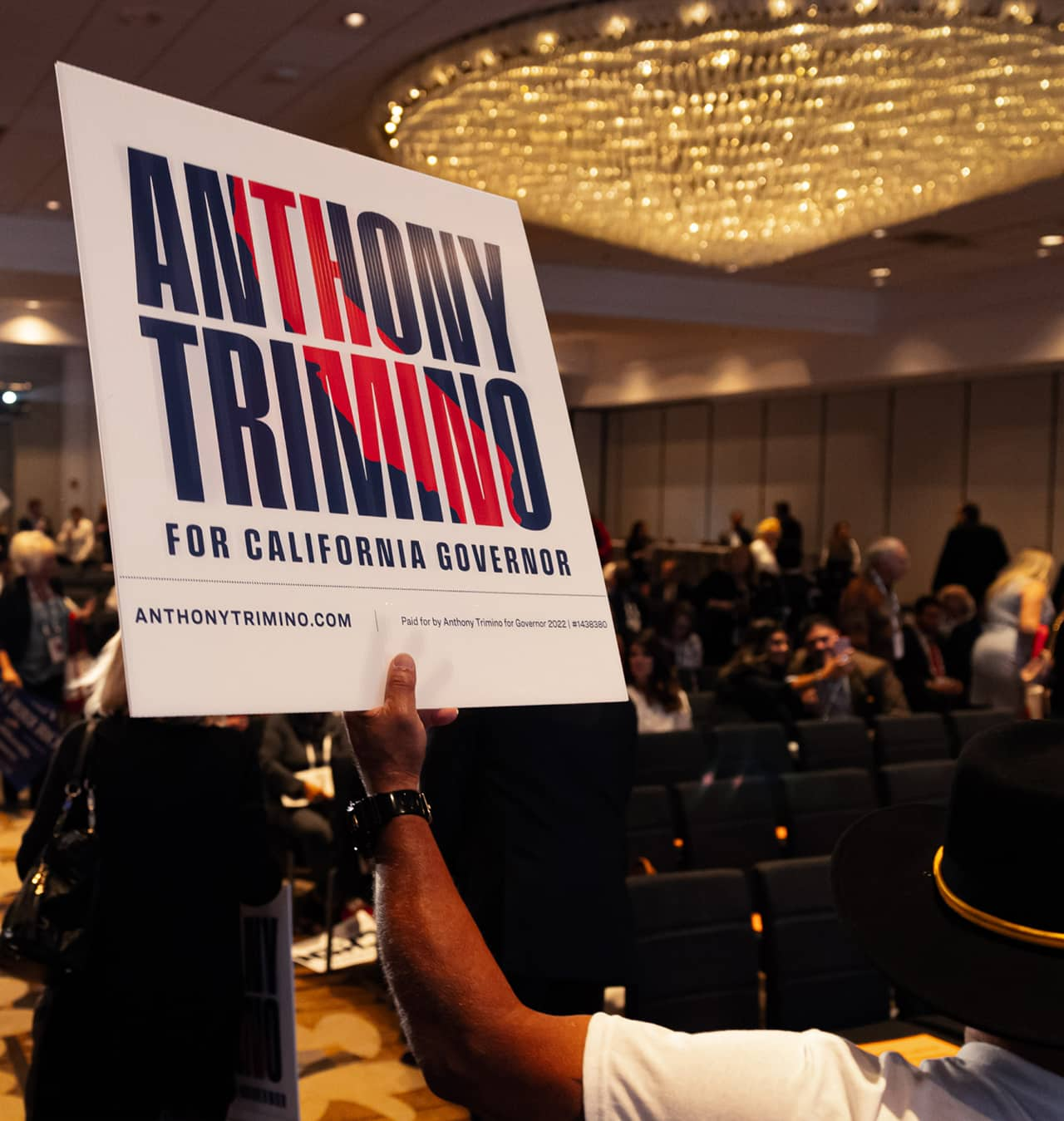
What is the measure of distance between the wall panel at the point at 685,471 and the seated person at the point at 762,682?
12298mm

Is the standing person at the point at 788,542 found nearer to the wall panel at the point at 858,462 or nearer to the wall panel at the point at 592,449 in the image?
the wall panel at the point at 858,462

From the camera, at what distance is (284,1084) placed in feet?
8.34

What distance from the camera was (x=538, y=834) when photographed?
2.66 metres

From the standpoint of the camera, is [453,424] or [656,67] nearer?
[453,424]

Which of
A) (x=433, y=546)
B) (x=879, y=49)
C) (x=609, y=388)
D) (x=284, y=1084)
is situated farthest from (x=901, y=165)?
(x=609, y=388)

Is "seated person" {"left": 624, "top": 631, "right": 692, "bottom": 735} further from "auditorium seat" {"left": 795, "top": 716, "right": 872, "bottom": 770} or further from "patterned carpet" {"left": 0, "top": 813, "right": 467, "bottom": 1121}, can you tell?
"patterned carpet" {"left": 0, "top": 813, "right": 467, "bottom": 1121}

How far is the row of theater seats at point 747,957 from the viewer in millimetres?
3115

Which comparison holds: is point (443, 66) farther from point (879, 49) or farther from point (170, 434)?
point (170, 434)

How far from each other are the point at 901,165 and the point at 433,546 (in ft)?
19.1

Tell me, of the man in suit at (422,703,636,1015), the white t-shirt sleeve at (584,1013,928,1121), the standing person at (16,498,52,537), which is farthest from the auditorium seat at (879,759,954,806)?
the standing person at (16,498,52,537)

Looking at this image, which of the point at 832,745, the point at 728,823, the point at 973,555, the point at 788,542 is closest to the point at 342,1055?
the point at 728,823

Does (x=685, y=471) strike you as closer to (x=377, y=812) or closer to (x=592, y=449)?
(x=592, y=449)

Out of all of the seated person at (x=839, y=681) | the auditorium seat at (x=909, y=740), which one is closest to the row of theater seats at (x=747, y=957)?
the auditorium seat at (x=909, y=740)

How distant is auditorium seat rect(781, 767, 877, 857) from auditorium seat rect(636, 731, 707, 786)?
0.77 meters
